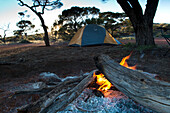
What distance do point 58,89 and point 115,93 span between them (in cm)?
85

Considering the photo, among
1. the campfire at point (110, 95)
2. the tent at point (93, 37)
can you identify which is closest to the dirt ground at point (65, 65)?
the campfire at point (110, 95)

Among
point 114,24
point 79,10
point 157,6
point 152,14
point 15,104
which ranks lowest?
point 15,104

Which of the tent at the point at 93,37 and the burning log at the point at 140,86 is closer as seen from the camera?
the burning log at the point at 140,86

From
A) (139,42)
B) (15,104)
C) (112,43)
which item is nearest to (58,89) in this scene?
(15,104)

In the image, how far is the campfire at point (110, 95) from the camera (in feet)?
3.44

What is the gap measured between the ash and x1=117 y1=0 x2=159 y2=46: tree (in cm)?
499

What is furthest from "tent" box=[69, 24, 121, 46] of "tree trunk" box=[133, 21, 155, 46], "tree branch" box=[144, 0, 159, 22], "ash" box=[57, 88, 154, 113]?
"ash" box=[57, 88, 154, 113]

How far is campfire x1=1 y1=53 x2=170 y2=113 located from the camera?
3.44 feet

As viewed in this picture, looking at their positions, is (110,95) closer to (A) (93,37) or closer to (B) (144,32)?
(B) (144,32)

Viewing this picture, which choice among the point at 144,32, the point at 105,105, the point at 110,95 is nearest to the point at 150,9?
the point at 144,32

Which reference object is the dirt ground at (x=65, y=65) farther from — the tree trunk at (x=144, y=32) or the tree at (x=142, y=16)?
the tree at (x=142, y=16)

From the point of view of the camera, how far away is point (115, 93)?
1671 millimetres

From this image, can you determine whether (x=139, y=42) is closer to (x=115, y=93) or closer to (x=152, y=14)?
(x=152, y=14)

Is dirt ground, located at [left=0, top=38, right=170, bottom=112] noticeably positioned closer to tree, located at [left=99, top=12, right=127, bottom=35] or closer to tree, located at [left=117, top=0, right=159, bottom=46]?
tree, located at [left=117, top=0, right=159, bottom=46]
